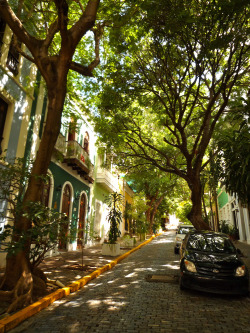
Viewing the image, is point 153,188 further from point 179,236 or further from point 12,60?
point 12,60

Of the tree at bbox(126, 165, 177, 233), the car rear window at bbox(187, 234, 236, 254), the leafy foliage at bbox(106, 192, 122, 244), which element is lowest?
the car rear window at bbox(187, 234, 236, 254)

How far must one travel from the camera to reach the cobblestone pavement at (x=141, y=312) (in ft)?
13.2

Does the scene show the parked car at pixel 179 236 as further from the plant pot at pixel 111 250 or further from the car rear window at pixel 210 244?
the car rear window at pixel 210 244

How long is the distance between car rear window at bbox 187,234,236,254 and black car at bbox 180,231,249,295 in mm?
34

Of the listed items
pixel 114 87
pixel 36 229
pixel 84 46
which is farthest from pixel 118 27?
pixel 36 229

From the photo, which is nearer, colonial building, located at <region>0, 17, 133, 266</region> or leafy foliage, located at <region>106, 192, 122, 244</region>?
colonial building, located at <region>0, 17, 133, 266</region>

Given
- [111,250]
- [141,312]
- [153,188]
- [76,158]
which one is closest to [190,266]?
[141,312]

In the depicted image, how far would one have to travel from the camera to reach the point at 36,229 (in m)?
4.75

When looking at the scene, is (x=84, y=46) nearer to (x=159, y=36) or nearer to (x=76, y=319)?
(x=159, y=36)

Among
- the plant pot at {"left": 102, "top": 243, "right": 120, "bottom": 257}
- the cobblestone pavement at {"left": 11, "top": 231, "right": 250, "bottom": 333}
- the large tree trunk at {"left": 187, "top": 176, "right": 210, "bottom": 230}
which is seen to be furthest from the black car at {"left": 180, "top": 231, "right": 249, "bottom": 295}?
the plant pot at {"left": 102, "top": 243, "right": 120, "bottom": 257}

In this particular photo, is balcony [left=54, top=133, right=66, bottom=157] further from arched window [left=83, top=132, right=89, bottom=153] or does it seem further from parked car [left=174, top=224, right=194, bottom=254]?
parked car [left=174, top=224, right=194, bottom=254]

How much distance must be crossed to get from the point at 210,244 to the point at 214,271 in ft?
4.37

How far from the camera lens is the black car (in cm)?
567

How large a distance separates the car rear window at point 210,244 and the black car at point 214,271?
34 mm
